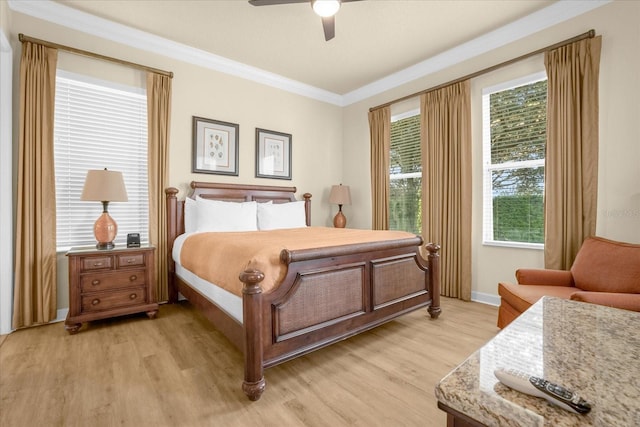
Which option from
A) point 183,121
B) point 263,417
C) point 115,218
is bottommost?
point 263,417

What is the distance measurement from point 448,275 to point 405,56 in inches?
108

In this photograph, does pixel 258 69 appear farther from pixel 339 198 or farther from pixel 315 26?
pixel 339 198

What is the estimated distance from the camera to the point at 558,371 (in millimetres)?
496

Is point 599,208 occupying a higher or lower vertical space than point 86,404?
higher

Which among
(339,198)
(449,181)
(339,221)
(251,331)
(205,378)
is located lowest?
(205,378)

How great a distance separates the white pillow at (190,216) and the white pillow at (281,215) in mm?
762

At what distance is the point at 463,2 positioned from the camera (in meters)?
2.83

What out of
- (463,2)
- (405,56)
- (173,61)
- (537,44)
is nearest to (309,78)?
(405,56)

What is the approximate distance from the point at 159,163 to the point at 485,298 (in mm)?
3953

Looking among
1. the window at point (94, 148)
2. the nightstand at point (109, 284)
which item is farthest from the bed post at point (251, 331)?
the window at point (94, 148)

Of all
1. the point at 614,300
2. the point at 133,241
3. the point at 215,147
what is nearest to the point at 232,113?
the point at 215,147

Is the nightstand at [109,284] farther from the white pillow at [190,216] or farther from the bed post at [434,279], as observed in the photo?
the bed post at [434,279]

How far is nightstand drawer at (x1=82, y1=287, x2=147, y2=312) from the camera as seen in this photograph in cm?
273

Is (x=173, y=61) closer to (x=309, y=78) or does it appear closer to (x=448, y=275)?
(x=309, y=78)
